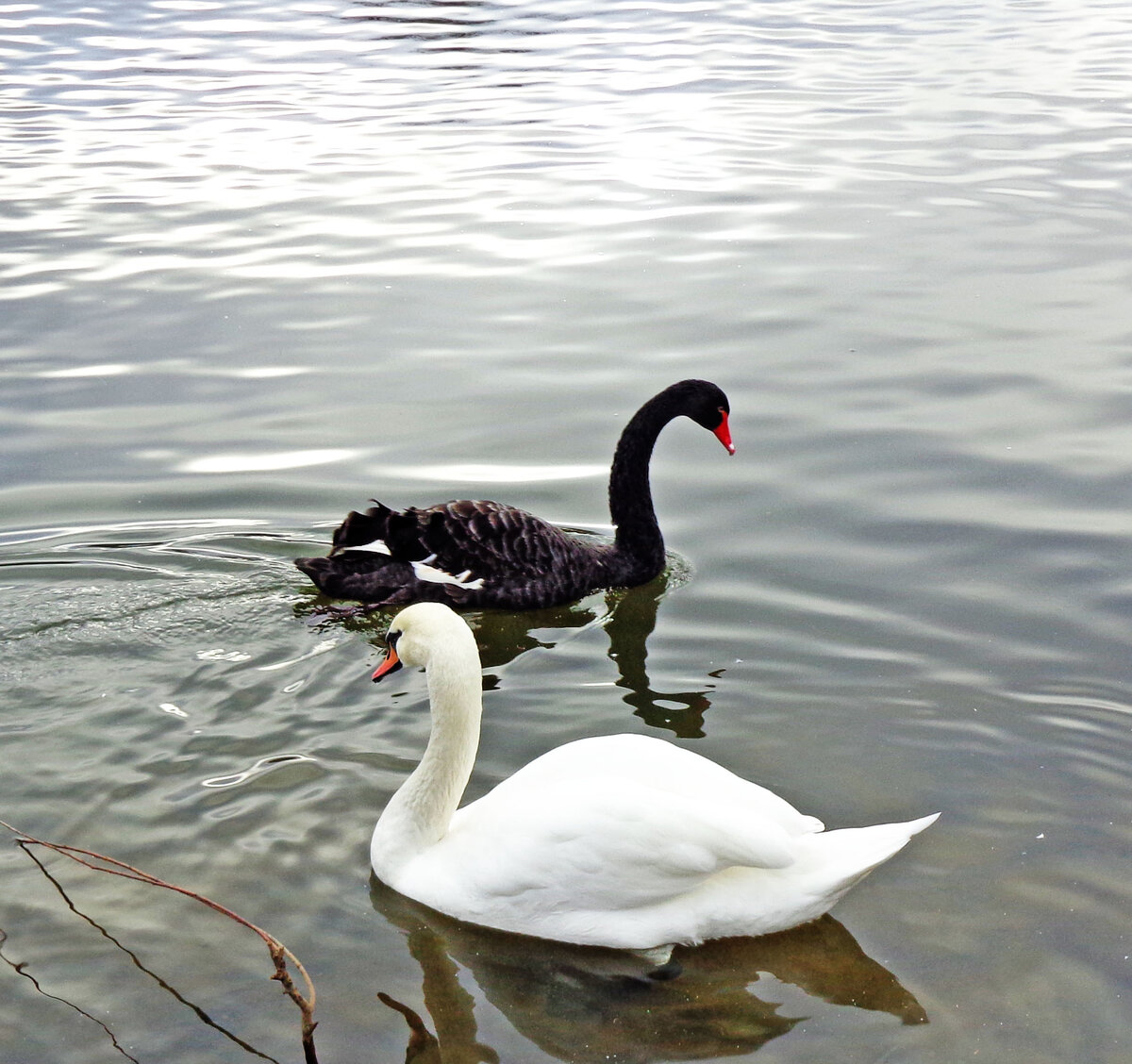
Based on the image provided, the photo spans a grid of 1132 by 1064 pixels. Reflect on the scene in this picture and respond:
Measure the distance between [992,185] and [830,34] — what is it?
35.6 ft

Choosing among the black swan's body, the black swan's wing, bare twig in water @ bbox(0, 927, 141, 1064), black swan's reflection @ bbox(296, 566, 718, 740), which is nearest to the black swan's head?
the black swan's body

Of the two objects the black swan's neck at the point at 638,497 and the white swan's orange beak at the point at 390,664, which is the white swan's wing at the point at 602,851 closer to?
the white swan's orange beak at the point at 390,664

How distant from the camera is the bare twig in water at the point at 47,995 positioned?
4262 mm

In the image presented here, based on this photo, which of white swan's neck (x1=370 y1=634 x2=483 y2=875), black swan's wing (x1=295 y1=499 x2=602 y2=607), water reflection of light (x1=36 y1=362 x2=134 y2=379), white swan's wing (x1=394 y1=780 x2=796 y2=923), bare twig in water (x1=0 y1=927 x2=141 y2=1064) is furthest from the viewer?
water reflection of light (x1=36 y1=362 x2=134 y2=379)

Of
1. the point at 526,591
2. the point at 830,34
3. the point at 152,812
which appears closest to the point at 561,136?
the point at 830,34

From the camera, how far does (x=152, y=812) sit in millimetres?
5371

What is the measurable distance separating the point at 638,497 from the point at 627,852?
11.1 feet

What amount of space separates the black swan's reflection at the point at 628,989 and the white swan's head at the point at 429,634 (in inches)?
33.7

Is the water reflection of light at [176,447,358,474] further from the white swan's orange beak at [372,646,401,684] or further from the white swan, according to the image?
the white swan

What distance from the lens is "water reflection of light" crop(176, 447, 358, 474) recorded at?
27.8 feet

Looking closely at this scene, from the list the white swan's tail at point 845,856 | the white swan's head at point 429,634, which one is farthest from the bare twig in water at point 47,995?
the white swan's tail at point 845,856

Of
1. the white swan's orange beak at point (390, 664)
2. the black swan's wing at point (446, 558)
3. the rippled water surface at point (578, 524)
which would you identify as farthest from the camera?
the black swan's wing at point (446, 558)

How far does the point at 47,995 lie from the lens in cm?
446

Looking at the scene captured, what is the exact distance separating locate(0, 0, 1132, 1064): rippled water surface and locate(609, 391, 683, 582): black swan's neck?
0.66 feet
